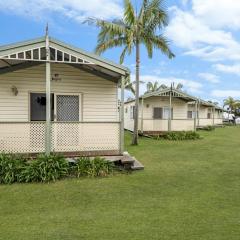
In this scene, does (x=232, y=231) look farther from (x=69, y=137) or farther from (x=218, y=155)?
(x=218, y=155)

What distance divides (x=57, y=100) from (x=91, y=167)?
341 cm

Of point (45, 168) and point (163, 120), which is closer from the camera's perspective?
point (45, 168)

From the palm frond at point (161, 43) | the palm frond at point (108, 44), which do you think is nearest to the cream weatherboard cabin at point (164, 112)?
the palm frond at point (161, 43)

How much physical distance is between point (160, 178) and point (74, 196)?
306 centimetres

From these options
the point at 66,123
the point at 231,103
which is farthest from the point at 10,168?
the point at 231,103

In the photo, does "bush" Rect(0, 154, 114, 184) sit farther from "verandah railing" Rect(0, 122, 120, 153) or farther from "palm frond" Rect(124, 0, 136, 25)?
"palm frond" Rect(124, 0, 136, 25)

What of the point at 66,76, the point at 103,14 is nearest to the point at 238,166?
the point at 66,76

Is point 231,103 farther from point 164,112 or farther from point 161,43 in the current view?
point 161,43

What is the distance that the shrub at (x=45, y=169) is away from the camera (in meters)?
9.33

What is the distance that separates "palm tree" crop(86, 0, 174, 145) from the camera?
17.6 m

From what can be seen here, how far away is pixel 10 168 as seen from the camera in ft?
30.7

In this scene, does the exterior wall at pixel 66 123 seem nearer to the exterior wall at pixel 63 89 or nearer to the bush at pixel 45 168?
the exterior wall at pixel 63 89

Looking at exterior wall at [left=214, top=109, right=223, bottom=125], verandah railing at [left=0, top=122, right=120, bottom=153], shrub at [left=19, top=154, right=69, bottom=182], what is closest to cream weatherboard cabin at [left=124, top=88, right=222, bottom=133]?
verandah railing at [left=0, top=122, right=120, bottom=153]

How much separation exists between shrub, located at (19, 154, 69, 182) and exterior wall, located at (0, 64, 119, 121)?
3.01 metres
